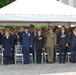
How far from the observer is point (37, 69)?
13836mm

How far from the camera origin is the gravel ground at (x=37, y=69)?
1290cm

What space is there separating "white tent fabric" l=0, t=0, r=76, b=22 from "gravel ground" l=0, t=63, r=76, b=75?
2275 millimetres

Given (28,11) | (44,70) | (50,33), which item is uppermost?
(28,11)

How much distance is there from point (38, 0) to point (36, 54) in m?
3.52

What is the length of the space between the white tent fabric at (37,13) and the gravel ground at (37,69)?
89.6 inches

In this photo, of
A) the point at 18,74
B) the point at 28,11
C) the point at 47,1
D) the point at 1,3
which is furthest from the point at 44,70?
the point at 1,3

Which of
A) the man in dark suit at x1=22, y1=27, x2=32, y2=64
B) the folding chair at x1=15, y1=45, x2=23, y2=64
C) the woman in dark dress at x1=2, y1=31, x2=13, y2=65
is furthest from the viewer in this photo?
the folding chair at x1=15, y1=45, x2=23, y2=64

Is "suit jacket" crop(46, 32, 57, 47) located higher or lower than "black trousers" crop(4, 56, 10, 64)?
higher

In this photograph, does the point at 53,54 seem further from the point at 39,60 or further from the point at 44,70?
the point at 44,70

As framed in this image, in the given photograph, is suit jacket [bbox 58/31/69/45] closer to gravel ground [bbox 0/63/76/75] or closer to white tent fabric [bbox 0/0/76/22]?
white tent fabric [bbox 0/0/76/22]

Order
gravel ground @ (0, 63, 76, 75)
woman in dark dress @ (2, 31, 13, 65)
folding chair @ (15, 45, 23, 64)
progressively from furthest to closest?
folding chair @ (15, 45, 23, 64) < woman in dark dress @ (2, 31, 13, 65) < gravel ground @ (0, 63, 76, 75)

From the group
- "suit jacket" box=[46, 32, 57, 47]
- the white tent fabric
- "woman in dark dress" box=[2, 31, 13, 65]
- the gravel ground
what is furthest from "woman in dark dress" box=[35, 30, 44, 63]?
"woman in dark dress" box=[2, 31, 13, 65]

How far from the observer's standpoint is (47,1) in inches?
707

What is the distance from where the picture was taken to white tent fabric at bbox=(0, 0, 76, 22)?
1573 centimetres
